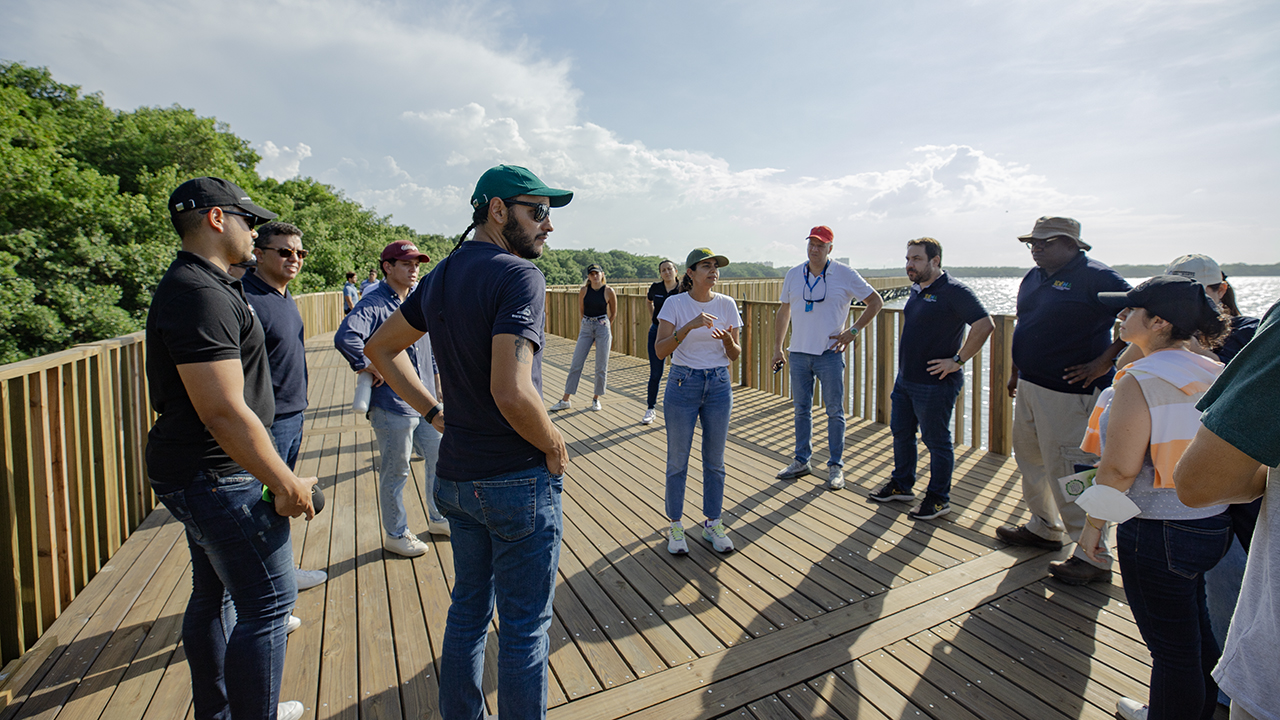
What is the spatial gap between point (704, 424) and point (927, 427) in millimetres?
1542

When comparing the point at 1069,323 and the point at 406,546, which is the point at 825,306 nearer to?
the point at 1069,323

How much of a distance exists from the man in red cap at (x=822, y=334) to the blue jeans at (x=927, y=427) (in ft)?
1.56

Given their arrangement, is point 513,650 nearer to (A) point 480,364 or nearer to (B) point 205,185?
(A) point 480,364

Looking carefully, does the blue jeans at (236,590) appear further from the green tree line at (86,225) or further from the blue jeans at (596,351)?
the green tree line at (86,225)

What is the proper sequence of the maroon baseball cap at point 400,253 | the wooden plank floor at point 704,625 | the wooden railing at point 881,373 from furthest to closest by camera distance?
the wooden railing at point 881,373 < the maroon baseball cap at point 400,253 < the wooden plank floor at point 704,625

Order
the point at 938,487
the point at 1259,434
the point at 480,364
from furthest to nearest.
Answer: the point at 938,487
the point at 480,364
the point at 1259,434

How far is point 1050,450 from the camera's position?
10.5ft

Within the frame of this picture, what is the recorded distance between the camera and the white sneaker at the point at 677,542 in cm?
333

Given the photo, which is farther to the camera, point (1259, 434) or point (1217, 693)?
point (1217, 693)

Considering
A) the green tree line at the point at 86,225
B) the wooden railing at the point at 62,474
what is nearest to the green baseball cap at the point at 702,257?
the wooden railing at the point at 62,474

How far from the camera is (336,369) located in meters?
10.1

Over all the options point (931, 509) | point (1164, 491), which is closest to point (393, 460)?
point (931, 509)

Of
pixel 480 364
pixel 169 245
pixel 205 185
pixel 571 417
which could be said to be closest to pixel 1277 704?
pixel 480 364

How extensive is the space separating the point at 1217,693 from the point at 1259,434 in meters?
1.70
